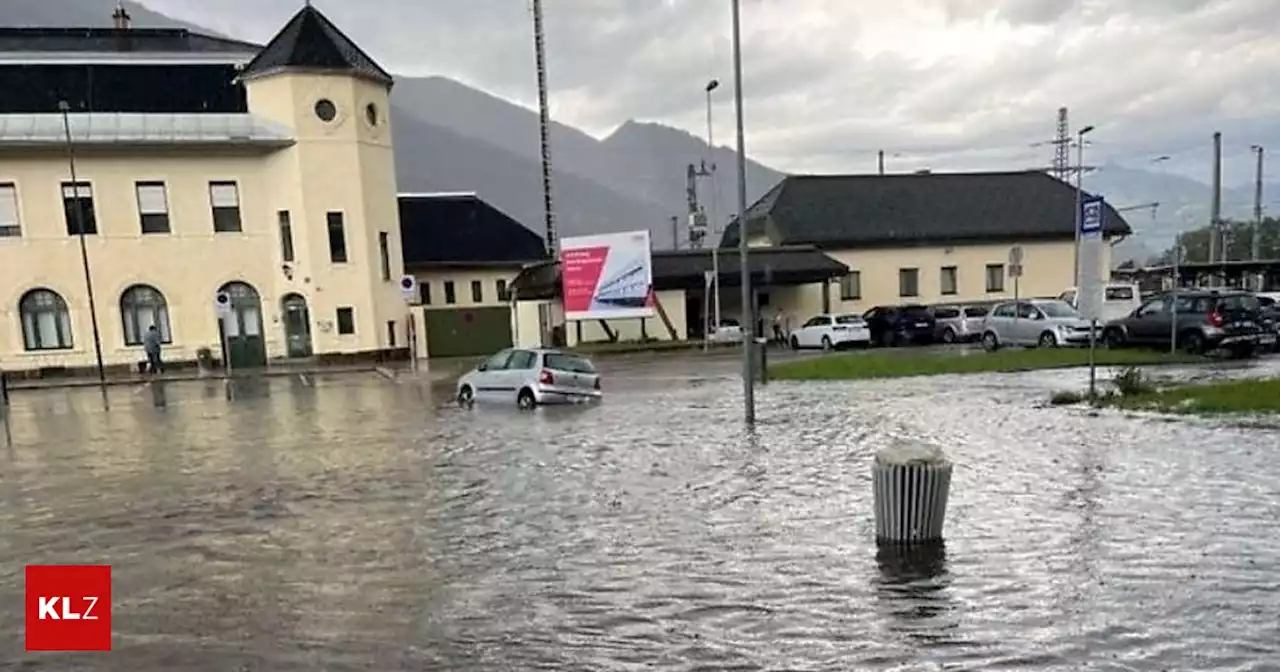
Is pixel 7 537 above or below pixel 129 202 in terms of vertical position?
below

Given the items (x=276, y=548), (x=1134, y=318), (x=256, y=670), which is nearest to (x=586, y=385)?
(x=276, y=548)

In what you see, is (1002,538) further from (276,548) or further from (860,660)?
(276,548)

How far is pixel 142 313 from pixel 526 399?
92.7ft

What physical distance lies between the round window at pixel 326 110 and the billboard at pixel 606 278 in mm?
12036

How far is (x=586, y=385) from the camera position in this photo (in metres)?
21.0

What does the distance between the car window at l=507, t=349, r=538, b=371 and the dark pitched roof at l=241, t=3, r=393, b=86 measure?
25.1 m

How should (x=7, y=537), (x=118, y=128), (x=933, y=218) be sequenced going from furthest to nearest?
(x=933, y=218) < (x=118, y=128) < (x=7, y=537)

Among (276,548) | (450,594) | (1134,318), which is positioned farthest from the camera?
(1134,318)

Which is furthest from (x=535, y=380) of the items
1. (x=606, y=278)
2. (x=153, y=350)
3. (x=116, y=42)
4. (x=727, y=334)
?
(x=116, y=42)

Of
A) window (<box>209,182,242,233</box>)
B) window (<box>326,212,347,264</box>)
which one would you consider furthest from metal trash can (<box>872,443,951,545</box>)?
window (<box>209,182,242,233</box>)

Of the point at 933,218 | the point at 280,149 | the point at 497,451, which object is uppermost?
the point at 280,149

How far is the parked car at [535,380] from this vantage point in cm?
2056

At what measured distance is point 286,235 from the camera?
41562 mm

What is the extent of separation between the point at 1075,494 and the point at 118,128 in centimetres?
4288
